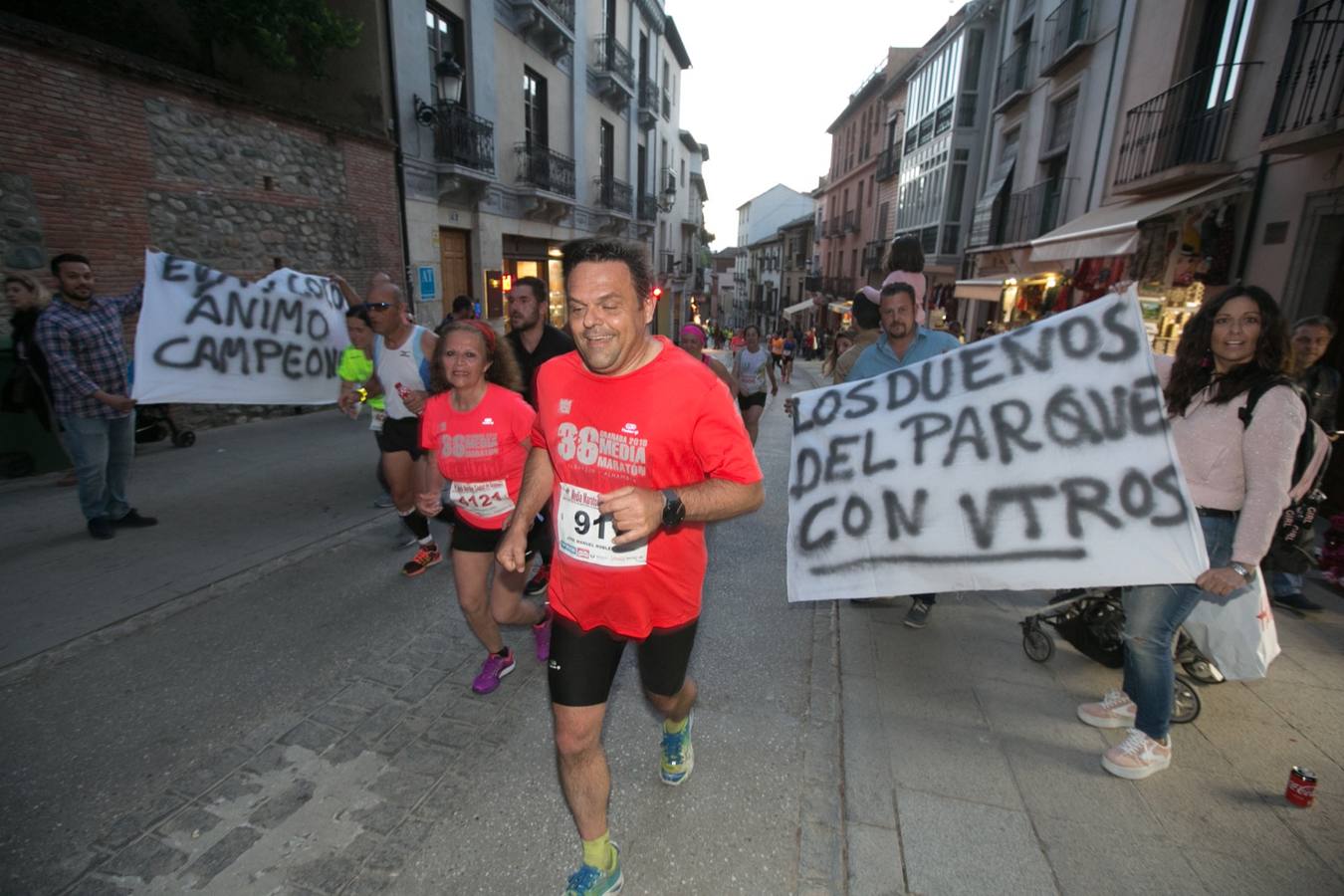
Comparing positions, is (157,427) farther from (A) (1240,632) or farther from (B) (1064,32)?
(B) (1064,32)

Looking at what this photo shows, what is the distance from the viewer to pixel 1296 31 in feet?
21.7

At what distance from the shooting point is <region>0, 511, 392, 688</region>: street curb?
129 inches

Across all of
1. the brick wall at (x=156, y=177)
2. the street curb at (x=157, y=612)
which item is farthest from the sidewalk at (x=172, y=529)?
the brick wall at (x=156, y=177)

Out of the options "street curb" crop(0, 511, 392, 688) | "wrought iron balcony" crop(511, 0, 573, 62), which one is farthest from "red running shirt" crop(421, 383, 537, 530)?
"wrought iron balcony" crop(511, 0, 573, 62)

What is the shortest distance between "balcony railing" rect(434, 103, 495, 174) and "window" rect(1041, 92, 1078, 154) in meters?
12.9

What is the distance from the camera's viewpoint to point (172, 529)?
5.21 metres

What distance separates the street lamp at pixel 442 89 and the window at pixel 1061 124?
12886 mm

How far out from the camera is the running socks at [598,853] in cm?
205

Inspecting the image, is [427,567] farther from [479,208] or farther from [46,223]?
[479,208]

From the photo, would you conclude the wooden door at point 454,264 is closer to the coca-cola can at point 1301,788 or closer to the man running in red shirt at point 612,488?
the man running in red shirt at point 612,488

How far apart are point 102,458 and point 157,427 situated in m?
3.20

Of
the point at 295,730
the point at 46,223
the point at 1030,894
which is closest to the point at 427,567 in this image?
the point at 295,730

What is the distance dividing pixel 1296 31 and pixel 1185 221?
2525 mm

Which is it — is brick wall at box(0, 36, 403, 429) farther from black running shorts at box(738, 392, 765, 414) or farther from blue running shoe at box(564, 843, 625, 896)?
blue running shoe at box(564, 843, 625, 896)
